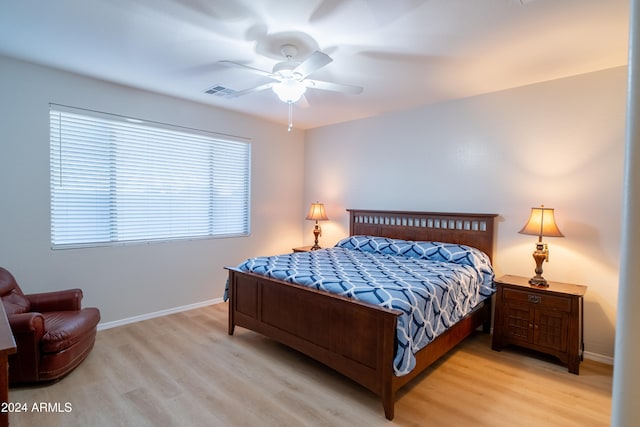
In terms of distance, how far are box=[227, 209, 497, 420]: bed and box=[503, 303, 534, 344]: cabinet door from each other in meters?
0.28

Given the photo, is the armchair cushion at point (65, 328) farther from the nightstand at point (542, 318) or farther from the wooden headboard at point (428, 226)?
the nightstand at point (542, 318)

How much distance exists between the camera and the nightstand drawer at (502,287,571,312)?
9.18ft

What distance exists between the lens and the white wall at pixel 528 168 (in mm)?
2961

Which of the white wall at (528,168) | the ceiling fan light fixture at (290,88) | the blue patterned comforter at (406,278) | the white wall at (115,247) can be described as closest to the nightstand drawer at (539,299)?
the blue patterned comforter at (406,278)

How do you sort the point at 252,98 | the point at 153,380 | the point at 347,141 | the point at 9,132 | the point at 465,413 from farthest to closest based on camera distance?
the point at 347,141
the point at 252,98
the point at 9,132
the point at 153,380
the point at 465,413

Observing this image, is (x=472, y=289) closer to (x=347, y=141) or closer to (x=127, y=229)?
(x=347, y=141)

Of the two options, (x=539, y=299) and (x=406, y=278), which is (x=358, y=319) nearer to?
(x=406, y=278)

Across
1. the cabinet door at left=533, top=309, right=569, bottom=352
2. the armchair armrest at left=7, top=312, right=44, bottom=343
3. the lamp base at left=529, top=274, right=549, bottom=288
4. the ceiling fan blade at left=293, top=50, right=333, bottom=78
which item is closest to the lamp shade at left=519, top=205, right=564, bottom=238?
the lamp base at left=529, top=274, right=549, bottom=288

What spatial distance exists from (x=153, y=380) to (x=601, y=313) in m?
3.88

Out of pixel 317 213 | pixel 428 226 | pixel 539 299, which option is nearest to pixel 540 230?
pixel 539 299

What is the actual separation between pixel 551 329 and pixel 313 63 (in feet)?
9.71

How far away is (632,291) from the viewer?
64 cm

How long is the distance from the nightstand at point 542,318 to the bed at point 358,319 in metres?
0.26

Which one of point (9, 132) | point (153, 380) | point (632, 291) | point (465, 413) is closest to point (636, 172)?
point (632, 291)
